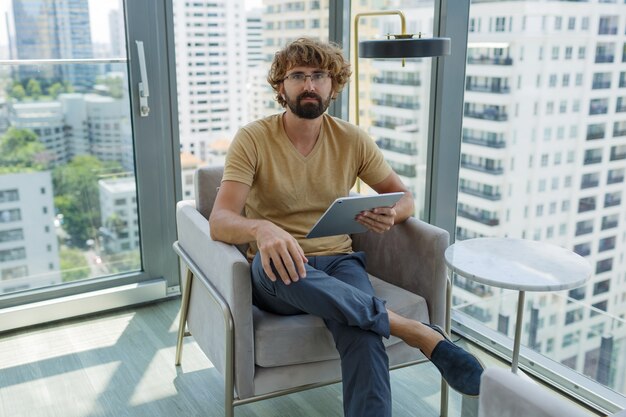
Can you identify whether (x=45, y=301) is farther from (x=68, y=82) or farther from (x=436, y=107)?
(x=436, y=107)

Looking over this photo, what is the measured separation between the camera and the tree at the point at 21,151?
3.03 m

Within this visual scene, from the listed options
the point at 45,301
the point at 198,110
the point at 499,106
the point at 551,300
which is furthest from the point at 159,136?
the point at 551,300

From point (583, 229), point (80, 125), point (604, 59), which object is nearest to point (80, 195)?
point (80, 125)

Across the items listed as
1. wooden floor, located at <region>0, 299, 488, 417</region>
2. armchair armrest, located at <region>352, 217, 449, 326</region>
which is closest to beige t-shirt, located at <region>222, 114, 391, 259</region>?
armchair armrest, located at <region>352, 217, 449, 326</region>

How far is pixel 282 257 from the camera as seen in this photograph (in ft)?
6.64

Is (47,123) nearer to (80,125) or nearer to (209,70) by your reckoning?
(80,125)

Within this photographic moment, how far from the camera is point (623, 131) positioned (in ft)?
7.66

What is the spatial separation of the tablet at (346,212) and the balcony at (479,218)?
87cm

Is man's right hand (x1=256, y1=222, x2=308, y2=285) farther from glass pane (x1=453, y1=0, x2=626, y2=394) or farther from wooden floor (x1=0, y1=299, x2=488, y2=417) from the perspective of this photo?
glass pane (x1=453, y1=0, x2=626, y2=394)

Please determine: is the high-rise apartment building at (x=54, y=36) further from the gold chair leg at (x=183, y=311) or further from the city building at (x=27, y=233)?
the gold chair leg at (x=183, y=311)

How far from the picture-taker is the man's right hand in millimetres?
2023

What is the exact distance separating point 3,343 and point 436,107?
2193mm

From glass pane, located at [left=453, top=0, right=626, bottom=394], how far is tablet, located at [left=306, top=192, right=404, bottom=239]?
2.64 ft

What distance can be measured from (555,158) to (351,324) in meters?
1.16
